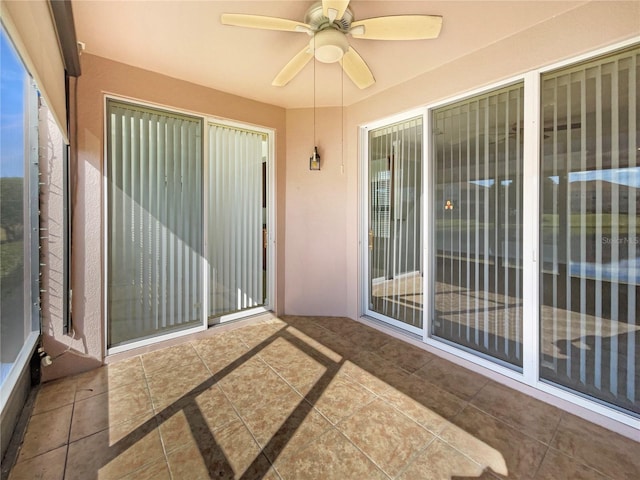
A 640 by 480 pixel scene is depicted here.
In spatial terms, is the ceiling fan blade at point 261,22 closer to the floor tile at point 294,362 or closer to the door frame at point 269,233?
the door frame at point 269,233

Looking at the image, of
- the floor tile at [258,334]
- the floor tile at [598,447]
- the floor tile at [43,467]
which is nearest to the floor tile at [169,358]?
the floor tile at [258,334]

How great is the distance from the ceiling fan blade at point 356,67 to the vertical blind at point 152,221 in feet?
6.02

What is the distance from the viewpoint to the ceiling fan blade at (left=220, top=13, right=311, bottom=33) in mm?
1599

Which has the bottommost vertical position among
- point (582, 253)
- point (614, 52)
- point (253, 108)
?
point (582, 253)

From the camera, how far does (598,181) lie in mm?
1930

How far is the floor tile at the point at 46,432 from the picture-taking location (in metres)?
1.69

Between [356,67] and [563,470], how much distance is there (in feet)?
9.32

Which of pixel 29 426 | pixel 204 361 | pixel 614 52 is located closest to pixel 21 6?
pixel 29 426

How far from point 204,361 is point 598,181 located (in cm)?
347

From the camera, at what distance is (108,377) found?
2422mm

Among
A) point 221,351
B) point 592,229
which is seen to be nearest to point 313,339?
point 221,351

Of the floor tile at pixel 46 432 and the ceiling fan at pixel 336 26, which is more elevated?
the ceiling fan at pixel 336 26

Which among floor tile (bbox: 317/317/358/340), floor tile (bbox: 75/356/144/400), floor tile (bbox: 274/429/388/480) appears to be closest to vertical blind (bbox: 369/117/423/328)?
floor tile (bbox: 317/317/358/340)

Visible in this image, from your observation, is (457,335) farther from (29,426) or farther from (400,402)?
(29,426)
